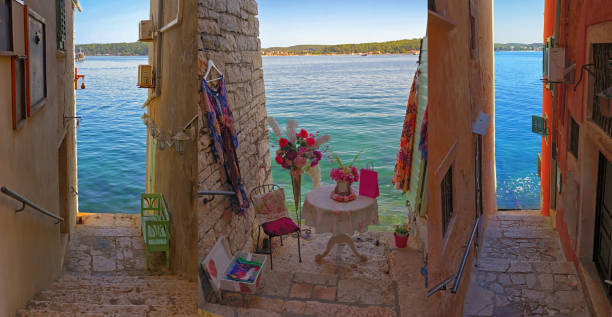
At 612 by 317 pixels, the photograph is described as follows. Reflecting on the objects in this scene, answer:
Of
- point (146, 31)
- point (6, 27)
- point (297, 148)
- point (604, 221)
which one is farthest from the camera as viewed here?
point (146, 31)

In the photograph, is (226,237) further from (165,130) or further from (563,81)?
(563,81)

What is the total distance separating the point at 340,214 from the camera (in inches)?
129

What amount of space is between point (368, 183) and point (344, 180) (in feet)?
0.55

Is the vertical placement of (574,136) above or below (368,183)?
above

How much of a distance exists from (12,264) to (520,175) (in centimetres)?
1629

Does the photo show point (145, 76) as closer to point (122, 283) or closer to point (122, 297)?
point (122, 283)

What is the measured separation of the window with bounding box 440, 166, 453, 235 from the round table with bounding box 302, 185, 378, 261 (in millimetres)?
456

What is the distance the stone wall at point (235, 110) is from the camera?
3.25 meters

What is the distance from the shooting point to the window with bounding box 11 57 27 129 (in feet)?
10.3

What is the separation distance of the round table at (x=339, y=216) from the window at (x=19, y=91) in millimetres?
1989

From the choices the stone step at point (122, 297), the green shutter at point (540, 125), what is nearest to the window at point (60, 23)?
the stone step at point (122, 297)

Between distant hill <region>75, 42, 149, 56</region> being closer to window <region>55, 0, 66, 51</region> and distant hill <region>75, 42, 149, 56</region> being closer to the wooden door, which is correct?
window <region>55, 0, 66, 51</region>

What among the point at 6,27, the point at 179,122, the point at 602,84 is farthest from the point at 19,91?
the point at 602,84

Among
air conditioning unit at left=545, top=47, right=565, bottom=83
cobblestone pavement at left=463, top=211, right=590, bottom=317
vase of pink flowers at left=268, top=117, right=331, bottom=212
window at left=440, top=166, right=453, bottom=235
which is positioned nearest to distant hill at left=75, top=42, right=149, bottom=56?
vase of pink flowers at left=268, top=117, right=331, bottom=212
